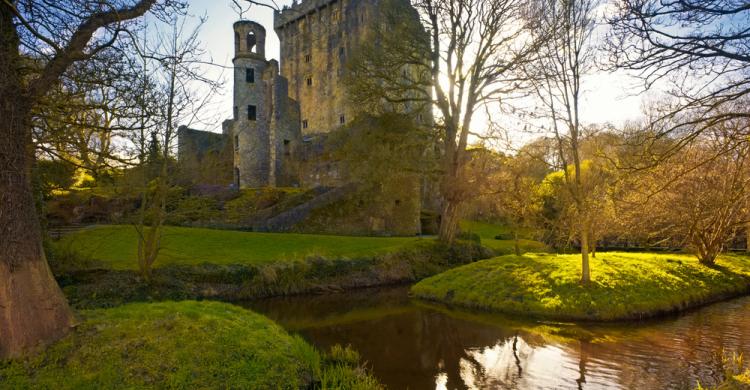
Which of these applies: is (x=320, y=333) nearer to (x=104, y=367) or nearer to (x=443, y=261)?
(x=104, y=367)

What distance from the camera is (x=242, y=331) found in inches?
324

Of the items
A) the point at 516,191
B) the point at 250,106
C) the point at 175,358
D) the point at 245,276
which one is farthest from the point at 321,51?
the point at 175,358

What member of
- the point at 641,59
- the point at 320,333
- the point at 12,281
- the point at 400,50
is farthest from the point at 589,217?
the point at 12,281

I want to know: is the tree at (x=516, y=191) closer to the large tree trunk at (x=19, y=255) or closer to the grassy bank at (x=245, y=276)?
the grassy bank at (x=245, y=276)

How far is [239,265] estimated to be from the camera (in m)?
17.3

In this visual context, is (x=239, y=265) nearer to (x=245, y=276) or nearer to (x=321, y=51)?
(x=245, y=276)

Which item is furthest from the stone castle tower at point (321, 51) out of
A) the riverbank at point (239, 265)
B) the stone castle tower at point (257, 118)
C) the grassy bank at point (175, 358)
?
the grassy bank at point (175, 358)

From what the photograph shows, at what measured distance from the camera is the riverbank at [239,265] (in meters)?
14.6

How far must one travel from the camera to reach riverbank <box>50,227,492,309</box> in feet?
48.0

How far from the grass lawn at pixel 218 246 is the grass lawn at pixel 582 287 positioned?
5.22 m

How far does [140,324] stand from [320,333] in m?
5.30

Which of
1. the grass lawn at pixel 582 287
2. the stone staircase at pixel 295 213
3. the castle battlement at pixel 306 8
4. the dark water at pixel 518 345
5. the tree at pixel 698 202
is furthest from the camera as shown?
the castle battlement at pixel 306 8

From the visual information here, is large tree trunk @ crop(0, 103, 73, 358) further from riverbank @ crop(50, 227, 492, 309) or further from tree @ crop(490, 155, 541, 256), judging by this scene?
tree @ crop(490, 155, 541, 256)

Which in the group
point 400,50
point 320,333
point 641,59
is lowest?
point 320,333
